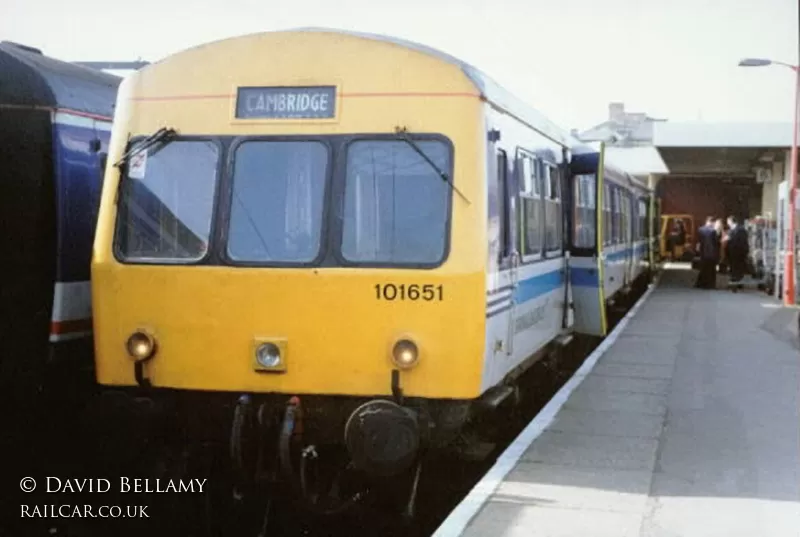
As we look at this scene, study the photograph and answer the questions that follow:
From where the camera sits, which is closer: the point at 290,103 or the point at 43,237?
the point at 290,103

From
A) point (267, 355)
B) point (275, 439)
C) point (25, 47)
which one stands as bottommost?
point (275, 439)

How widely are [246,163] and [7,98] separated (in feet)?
7.16

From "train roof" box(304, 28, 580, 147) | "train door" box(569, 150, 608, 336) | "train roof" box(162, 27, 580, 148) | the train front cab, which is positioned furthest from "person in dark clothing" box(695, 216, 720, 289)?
the train front cab

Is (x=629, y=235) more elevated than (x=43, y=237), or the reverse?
(x=43, y=237)

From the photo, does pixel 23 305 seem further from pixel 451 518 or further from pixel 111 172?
pixel 451 518

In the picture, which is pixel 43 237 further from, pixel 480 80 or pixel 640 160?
pixel 640 160

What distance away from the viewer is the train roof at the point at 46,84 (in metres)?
8.00

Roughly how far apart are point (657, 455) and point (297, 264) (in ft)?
10.1

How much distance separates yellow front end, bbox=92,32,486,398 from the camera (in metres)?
6.62

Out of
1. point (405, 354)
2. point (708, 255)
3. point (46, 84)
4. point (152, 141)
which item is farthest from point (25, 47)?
point (708, 255)

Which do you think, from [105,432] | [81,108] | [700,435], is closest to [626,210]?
[700,435]

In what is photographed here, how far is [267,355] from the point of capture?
6.80 metres

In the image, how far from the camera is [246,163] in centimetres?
691

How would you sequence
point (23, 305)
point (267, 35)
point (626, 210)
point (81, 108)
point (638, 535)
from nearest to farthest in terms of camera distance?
point (638, 535)
point (267, 35)
point (23, 305)
point (81, 108)
point (626, 210)
